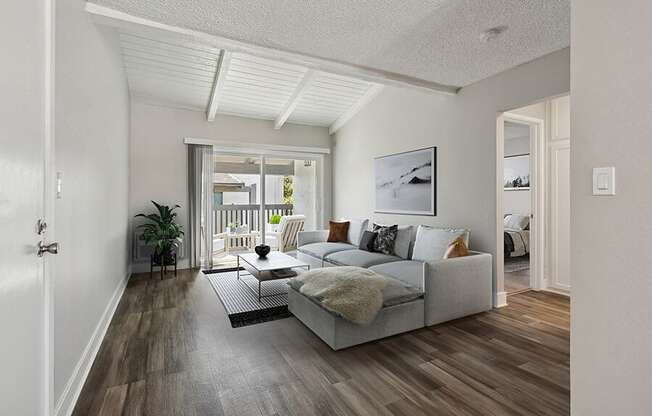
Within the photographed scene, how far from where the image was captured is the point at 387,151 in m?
4.98

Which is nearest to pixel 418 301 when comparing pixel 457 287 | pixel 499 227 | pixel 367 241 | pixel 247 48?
pixel 457 287

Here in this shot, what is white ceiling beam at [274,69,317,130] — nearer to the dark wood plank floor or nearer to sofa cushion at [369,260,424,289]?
sofa cushion at [369,260,424,289]

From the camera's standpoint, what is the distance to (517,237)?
17.7 feet

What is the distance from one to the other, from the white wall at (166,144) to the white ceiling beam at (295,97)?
544 mm

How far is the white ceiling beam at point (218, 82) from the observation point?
3.83 metres

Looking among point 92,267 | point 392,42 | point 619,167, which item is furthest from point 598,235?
point 92,267

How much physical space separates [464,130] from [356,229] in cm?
216

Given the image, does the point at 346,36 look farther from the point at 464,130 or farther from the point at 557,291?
the point at 557,291

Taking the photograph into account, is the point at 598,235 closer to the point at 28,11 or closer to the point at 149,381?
the point at 28,11

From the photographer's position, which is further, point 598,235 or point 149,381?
point 149,381

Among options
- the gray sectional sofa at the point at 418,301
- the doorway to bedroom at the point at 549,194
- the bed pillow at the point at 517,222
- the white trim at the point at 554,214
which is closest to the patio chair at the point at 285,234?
the gray sectional sofa at the point at 418,301

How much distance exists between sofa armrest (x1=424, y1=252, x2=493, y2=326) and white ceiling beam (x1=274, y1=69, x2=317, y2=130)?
308 cm

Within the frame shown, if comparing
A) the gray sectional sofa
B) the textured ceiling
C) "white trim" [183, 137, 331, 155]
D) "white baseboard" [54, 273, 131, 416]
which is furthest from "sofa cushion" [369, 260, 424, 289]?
"white trim" [183, 137, 331, 155]

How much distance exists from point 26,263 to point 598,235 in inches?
85.7
